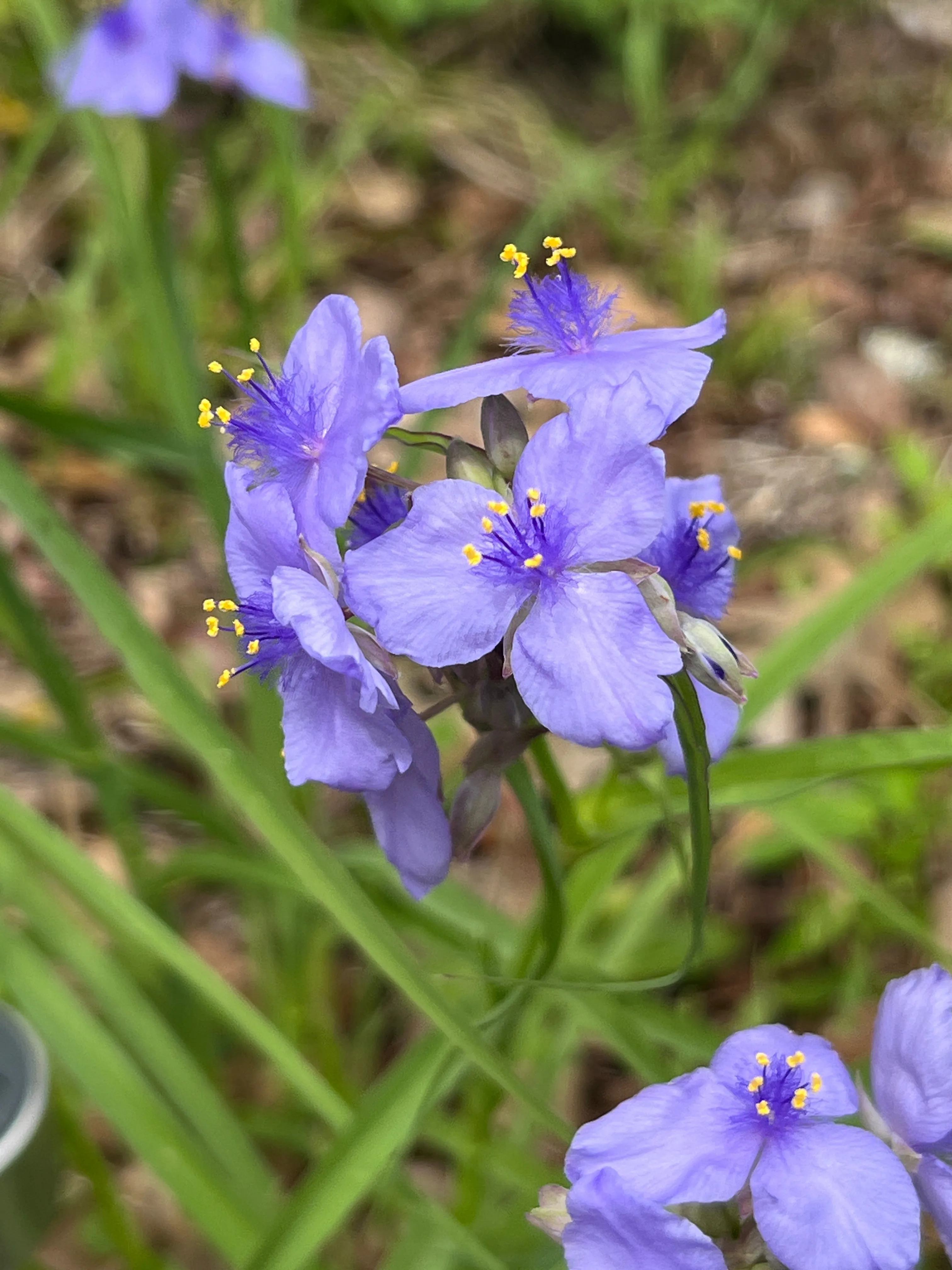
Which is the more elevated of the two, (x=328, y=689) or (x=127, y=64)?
(x=127, y=64)

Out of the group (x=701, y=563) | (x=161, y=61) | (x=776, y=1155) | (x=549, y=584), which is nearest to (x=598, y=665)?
(x=549, y=584)

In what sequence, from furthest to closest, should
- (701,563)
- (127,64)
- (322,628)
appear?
(127,64)
(701,563)
(322,628)

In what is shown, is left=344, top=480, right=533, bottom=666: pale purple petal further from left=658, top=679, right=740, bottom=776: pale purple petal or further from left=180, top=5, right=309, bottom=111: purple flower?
left=180, top=5, right=309, bottom=111: purple flower

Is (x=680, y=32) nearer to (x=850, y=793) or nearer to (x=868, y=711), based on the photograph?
(x=868, y=711)

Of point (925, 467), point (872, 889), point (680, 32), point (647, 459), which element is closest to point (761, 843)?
point (872, 889)

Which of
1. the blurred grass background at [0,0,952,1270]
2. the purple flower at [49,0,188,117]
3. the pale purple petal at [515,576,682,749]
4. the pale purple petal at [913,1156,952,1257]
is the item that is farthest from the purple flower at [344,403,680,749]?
the purple flower at [49,0,188,117]

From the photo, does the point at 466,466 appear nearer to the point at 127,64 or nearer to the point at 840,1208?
the point at 840,1208
